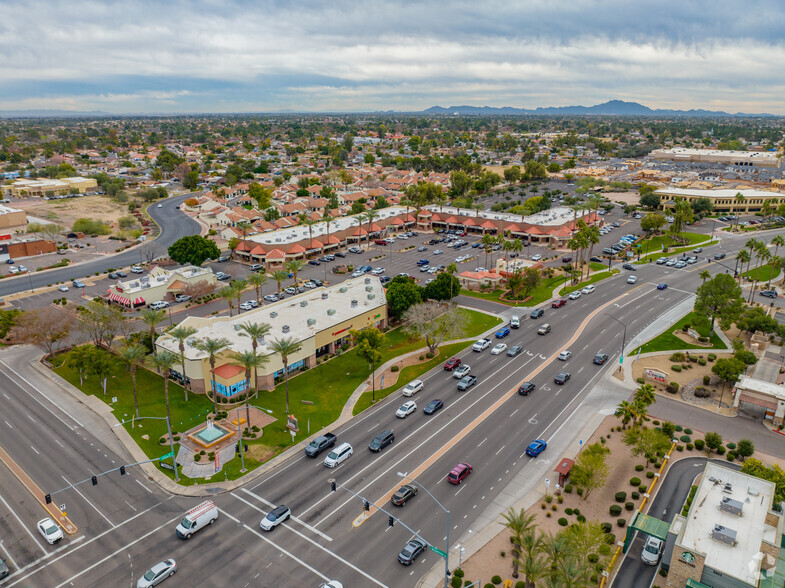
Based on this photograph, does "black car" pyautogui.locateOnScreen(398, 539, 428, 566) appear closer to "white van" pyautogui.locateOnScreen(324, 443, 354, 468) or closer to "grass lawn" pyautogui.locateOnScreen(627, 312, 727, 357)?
"white van" pyautogui.locateOnScreen(324, 443, 354, 468)

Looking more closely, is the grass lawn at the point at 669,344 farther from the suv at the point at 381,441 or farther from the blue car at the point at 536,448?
the suv at the point at 381,441

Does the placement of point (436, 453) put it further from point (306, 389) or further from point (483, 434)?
point (306, 389)

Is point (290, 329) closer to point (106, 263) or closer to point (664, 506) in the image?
point (664, 506)

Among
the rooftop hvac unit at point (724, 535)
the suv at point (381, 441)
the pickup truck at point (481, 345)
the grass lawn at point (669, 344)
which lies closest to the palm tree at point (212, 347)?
the suv at point (381, 441)

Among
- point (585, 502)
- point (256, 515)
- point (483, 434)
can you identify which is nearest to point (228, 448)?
point (256, 515)

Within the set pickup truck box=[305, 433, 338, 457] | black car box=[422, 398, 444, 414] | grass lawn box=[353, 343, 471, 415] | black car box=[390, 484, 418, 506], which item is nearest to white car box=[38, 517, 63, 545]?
pickup truck box=[305, 433, 338, 457]

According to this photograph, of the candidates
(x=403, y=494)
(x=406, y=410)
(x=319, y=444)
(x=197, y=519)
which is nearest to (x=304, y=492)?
(x=319, y=444)
